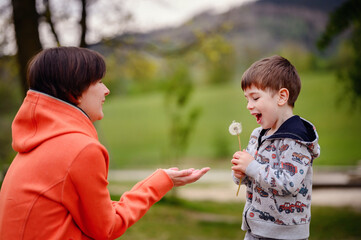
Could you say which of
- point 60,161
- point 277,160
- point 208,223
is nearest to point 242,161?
point 277,160

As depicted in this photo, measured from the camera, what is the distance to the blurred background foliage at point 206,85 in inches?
339

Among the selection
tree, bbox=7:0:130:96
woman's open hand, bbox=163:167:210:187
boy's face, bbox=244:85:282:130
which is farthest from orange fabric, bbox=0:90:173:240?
tree, bbox=7:0:130:96

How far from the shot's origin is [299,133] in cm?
183

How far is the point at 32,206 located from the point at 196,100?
15.9 metres

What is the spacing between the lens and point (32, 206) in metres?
1.55

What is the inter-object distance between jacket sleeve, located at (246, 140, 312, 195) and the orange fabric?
27.7 inches

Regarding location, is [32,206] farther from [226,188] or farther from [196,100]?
[196,100]

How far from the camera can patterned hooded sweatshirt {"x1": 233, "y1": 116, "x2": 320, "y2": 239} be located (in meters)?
1.79

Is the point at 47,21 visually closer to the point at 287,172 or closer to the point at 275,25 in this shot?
the point at 287,172

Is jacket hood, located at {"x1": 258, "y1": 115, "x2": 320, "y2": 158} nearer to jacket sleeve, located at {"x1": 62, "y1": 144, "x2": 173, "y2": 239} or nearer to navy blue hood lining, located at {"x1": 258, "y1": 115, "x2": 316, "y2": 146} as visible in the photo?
navy blue hood lining, located at {"x1": 258, "y1": 115, "x2": 316, "y2": 146}

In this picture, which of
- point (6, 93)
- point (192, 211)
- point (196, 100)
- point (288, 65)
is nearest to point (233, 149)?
point (196, 100)

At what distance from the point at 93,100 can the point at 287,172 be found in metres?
0.95

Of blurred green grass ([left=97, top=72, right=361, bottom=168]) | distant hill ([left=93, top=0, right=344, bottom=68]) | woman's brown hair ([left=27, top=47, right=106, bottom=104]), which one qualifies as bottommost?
blurred green grass ([left=97, top=72, right=361, bottom=168])

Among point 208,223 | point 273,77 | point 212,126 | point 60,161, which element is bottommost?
point 212,126
